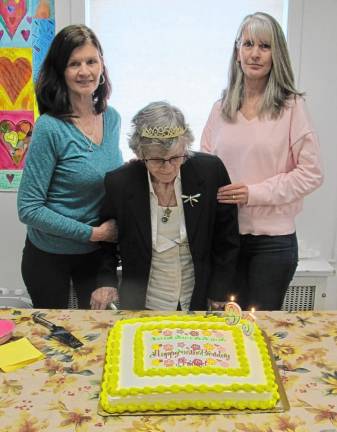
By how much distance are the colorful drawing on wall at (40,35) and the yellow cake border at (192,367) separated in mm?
1693

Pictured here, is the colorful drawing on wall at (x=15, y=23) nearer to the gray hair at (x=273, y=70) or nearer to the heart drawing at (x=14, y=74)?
the heart drawing at (x=14, y=74)

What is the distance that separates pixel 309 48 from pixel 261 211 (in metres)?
1.11

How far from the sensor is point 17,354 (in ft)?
4.52

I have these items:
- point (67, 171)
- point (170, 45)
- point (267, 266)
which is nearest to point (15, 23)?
point (170, 45)

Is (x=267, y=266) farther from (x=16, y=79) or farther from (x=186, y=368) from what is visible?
(x=16, y=79)

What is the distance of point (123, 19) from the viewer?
2666mm

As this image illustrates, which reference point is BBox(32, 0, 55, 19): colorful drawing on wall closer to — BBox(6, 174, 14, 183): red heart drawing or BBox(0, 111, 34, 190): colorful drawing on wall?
BBox(0, 111, 34, 190): colorful drawing on wall

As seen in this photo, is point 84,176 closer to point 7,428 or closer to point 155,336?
point 155,336

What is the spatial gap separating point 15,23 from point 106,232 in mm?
1368

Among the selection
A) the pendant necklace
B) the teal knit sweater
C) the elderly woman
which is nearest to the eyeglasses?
the elderly woman

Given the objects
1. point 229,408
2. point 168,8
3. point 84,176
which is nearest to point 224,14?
point 168,8

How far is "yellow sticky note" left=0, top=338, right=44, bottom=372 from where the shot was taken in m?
1.33

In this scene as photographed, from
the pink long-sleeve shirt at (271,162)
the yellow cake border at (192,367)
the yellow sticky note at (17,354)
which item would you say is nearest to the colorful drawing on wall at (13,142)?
the pink long-sleeve shirt at (271,162)

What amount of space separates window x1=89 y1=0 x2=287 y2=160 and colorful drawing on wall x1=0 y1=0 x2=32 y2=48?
319mm
